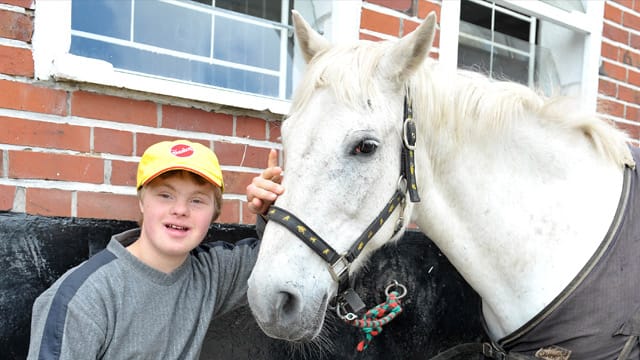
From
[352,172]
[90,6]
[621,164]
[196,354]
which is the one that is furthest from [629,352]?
[90,6]

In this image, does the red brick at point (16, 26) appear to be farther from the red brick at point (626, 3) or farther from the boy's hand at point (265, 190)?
the red brick at point (626, 3)

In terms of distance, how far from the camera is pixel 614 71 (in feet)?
11.4

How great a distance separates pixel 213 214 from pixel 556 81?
2.82 metres

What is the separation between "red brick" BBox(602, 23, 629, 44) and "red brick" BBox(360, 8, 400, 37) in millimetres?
1741

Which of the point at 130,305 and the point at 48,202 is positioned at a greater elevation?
the point at 48,202

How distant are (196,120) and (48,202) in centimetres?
64

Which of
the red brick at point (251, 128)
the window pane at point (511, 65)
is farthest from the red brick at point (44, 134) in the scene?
the window pane at point (511, 65)

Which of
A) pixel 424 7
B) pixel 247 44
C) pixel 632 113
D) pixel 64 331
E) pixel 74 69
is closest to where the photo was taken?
pixel 64 331

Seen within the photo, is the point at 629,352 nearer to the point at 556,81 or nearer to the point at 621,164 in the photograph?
the point at 621,164

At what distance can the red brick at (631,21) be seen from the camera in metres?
3.51

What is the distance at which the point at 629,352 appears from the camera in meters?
1.51

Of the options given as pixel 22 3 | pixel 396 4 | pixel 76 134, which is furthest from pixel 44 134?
pixel 396 4

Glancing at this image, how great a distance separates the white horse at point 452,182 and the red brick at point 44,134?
834 mm

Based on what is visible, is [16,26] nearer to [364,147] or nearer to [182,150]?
[182,150]
